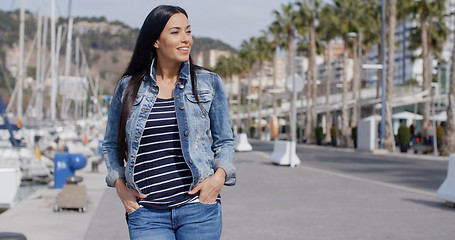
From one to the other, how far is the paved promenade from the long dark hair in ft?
16.4

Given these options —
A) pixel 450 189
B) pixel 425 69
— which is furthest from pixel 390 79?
pixel 450 189

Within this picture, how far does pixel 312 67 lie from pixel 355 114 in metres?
5.72

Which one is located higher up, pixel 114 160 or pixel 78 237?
pixel 114 160

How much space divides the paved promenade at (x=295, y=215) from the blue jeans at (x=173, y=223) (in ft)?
16.5

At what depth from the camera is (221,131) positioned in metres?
3.19

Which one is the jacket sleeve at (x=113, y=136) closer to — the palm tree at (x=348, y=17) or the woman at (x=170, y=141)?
the woman at (x=170, y=141)

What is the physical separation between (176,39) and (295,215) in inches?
283

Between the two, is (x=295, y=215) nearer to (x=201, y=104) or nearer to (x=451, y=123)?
(x=201, y=104)

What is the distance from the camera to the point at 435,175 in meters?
19.2

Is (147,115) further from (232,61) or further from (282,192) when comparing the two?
(232,61)

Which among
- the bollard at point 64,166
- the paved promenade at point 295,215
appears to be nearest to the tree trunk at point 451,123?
the paved promenade at point 295,215

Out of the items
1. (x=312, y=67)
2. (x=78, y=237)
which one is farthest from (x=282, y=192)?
(x=312, y=67)

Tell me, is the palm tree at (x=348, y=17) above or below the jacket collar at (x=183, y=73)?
above

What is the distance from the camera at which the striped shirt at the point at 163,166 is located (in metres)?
3.02
